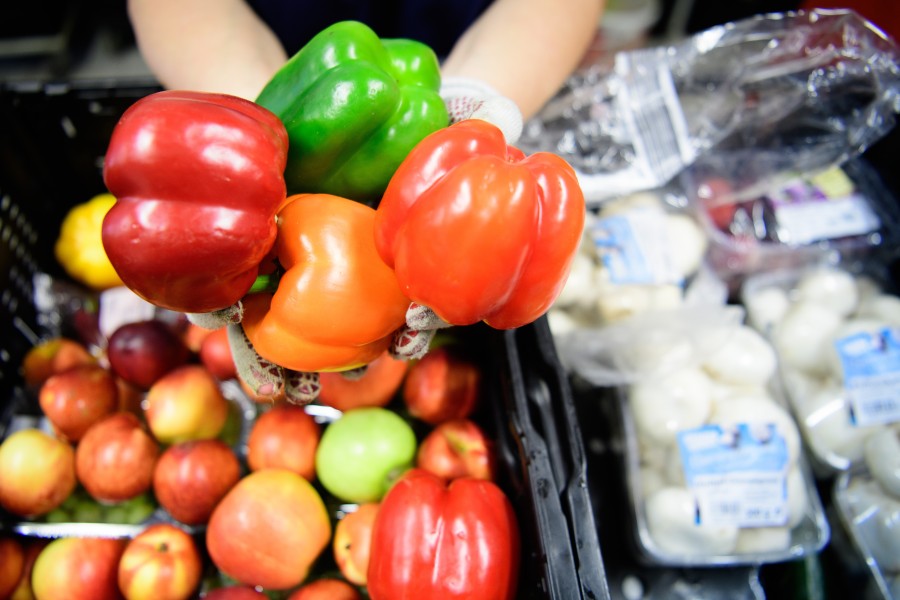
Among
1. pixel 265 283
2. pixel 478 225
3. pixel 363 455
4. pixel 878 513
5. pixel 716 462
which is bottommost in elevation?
pixel 878 513

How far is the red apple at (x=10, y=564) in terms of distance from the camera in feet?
2.76

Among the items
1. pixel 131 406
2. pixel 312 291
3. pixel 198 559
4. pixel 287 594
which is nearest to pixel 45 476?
pixel 131 406

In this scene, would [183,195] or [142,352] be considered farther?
[142,352]

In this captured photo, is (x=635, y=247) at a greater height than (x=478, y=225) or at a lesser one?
lesser

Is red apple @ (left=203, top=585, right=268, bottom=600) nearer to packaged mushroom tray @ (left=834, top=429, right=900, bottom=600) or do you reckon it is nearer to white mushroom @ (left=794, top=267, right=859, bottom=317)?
packaged mushroom tray @ (left=834, top=429, right=900, bottom=600)

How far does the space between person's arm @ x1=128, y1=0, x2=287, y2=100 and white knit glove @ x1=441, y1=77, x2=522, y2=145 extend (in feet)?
1.05

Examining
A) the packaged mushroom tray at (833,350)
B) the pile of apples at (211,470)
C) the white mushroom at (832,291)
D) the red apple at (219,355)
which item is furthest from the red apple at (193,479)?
the white mushroom at (832,291)

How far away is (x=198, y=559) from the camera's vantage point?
0.84m

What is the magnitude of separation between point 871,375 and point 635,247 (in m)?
0.46

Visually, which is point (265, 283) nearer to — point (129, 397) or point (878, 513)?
point (129, 397)

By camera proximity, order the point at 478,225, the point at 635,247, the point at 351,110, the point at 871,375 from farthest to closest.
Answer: the point at 635,247 < the point at 871,375 < the point at 351,110 < the point at 478,225

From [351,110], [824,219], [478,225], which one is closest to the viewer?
[478,225]

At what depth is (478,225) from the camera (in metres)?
0.45

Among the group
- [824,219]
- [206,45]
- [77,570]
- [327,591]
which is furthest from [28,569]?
[824,219]
